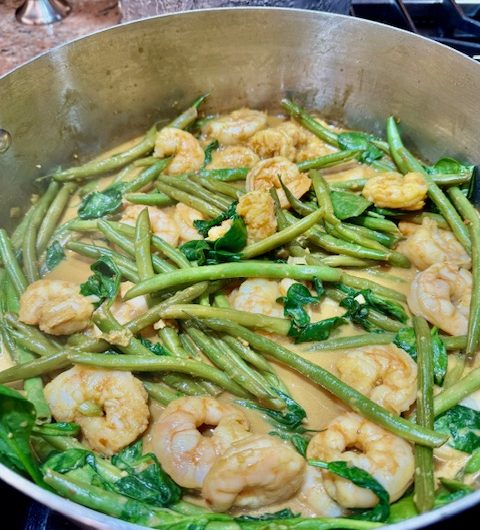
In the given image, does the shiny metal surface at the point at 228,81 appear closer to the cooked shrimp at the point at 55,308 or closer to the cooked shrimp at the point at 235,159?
the cooked shrimp at the point at 235,159

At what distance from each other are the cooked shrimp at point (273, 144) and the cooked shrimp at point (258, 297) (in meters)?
1.19

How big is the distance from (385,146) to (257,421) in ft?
7.79

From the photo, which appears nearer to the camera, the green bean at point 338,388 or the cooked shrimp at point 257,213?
the green bean at point 338,388

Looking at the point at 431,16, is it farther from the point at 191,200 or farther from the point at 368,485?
the point at 368,485

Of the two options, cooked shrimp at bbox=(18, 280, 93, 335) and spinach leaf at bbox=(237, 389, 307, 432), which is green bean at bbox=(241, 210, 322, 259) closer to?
spinach leaf at bbox=(237, 389, 307, 432)

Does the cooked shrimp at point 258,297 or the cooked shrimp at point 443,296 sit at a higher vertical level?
the cooked shrimp at point 258,297

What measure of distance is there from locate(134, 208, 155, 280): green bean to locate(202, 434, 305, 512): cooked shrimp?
4.07ft

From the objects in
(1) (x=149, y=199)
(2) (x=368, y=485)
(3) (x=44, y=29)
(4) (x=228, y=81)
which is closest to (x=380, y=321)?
(2) (x=368, y=485)

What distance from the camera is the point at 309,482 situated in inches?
94.1

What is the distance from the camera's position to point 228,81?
430cm

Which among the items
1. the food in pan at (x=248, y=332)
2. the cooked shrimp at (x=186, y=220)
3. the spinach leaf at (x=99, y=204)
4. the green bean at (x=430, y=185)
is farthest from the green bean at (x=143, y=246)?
the green bean at (x=430, y=185)

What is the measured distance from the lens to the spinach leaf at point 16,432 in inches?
88.2

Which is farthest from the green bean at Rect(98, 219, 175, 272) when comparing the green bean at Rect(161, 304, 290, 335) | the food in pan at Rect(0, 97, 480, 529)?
the green bean at Rect(161, 304, 290, 335)

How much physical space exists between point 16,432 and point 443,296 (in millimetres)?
2255
